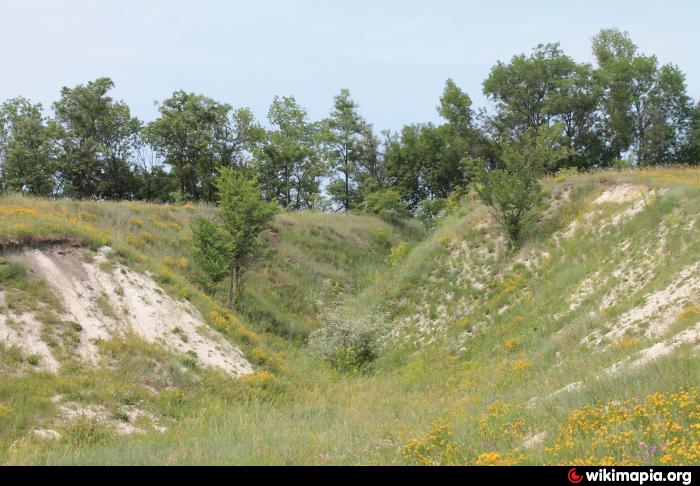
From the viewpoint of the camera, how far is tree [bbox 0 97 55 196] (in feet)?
174

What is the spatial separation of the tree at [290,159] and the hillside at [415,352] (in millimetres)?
27527

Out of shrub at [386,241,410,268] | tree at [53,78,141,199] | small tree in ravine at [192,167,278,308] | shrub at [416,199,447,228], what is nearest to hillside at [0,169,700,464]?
small tree in ravine at [192,167,278,308]

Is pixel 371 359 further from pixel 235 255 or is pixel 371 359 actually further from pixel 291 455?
pixel 291 455

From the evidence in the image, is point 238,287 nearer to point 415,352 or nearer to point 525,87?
point 415,352

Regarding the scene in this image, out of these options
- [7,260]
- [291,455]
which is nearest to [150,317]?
[7,260]

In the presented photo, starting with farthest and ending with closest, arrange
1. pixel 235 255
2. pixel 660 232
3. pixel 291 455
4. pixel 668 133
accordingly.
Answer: pixel 668 133 → pixel 235 255 → pixel 660 232 → pixel 291 455

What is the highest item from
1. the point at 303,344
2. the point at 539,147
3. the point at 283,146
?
the point at 283,146

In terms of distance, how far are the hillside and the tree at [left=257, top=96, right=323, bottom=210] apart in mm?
27527

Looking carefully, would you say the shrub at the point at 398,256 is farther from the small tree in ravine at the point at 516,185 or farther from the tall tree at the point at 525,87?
the tall tree at the point at 525,87

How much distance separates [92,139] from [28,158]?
5.86m

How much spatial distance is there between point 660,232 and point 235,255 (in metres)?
17.9

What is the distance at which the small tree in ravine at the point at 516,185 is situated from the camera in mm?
27109

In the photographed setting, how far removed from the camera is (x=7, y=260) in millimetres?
19156

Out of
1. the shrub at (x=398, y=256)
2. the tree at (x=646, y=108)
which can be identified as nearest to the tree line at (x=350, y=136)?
the tree at (x=646, y=108)
